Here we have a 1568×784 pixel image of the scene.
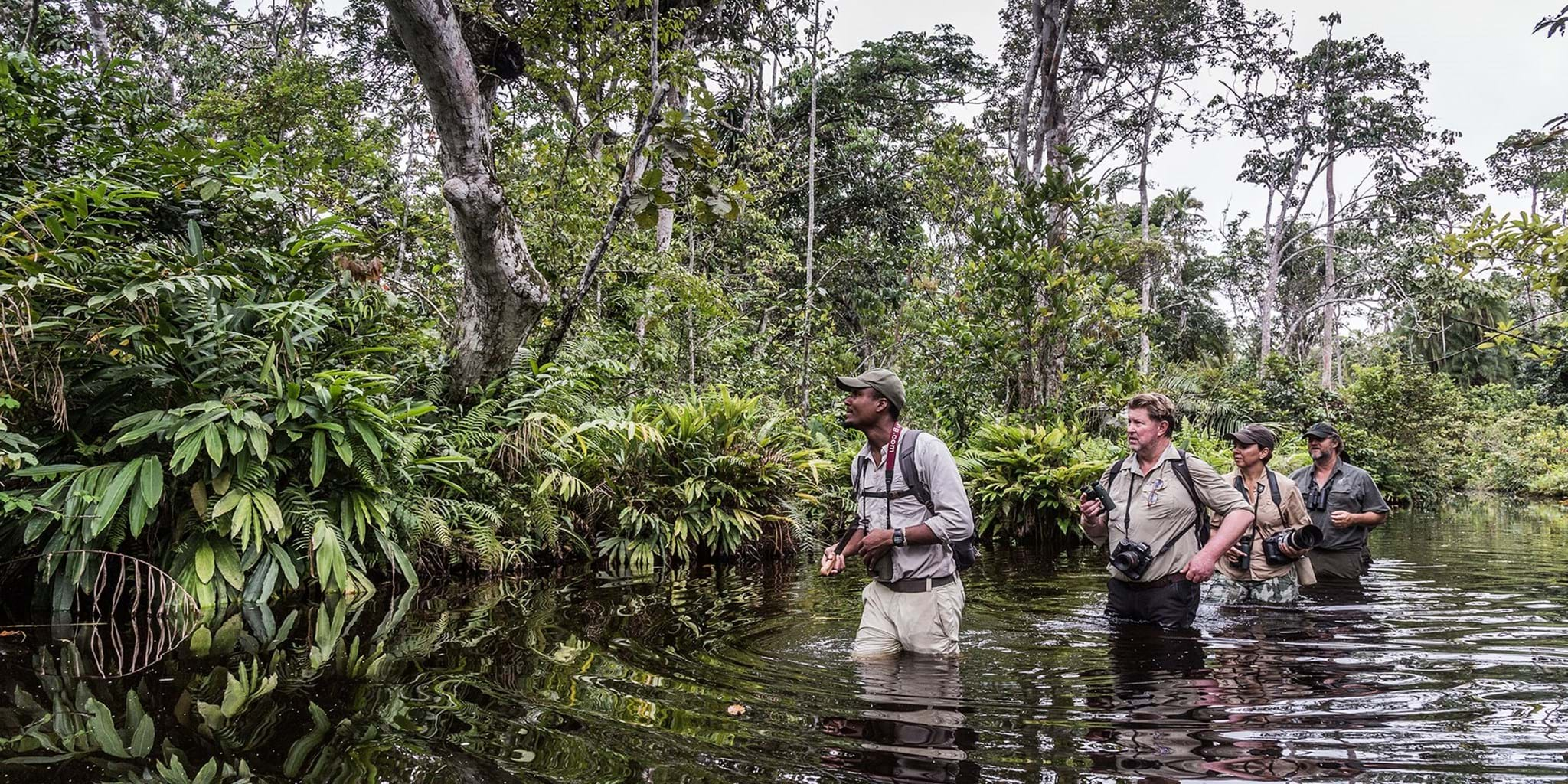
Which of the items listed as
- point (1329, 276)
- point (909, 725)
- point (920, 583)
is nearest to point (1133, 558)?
point (920, 583)

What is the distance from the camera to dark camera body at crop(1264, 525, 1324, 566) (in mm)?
5445

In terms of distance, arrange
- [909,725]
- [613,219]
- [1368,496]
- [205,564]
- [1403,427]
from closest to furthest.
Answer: [909,725] < [205,564] < [1368,496] < [613,219] < [1403,427]

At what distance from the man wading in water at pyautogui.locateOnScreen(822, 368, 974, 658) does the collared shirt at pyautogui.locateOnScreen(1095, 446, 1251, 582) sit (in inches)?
44.1

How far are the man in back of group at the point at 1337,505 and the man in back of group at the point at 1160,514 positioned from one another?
253cm

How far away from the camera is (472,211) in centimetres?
654

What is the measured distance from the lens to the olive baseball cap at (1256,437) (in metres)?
5.73

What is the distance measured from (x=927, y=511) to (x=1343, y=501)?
4275mm

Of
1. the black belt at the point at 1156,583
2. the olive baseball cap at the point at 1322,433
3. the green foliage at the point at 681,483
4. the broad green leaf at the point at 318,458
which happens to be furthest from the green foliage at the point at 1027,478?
the broad green leaf at the point at 318,458

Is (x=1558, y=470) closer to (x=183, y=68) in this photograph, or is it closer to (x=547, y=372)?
(x=547, y=372)

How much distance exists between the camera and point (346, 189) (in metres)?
8.99

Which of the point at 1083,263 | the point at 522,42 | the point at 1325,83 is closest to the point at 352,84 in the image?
the point at 522,42

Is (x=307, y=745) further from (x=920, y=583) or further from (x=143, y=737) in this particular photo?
(x=920, y=583)

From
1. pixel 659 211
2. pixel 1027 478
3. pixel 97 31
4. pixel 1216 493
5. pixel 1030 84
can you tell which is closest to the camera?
pixel 1216 493

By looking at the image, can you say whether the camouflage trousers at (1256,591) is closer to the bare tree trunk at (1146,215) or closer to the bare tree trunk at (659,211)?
the bare tree trunk at (659,211)
